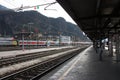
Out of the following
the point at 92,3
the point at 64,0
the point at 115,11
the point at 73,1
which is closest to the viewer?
the point at 64,0

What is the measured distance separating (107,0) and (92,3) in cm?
79

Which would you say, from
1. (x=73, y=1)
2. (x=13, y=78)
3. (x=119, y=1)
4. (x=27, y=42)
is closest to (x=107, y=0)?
(x=119, y=1)

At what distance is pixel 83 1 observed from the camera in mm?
11617

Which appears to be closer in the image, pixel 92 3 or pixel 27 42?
pixel 92 3

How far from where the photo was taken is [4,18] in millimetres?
194875

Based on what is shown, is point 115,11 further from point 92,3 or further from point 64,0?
point 64,0

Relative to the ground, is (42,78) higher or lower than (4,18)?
lower

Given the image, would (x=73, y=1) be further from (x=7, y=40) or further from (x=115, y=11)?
(x=7, y=40)

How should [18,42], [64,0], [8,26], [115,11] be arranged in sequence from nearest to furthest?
[64,0], [115,11], [18,42], [8,26]

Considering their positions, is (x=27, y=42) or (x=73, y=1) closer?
(x=73, y=1)

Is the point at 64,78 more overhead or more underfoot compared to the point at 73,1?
more underfoot

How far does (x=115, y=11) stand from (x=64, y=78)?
21.4ft

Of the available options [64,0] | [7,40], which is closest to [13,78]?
[64,0]

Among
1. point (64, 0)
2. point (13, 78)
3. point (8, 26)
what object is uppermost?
point (8, 26)
